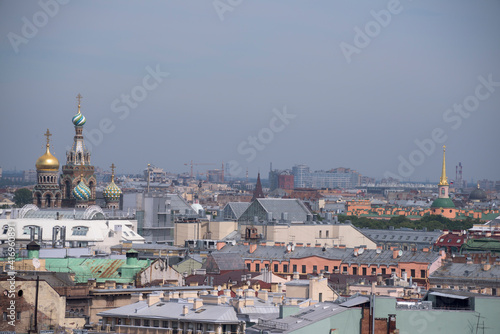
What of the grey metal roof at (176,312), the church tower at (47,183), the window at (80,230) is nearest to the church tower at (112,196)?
the church tower at (47,183)

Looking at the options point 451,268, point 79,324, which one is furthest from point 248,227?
point 79,324

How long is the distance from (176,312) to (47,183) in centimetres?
6109

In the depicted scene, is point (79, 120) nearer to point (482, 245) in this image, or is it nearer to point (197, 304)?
point (482, 245)

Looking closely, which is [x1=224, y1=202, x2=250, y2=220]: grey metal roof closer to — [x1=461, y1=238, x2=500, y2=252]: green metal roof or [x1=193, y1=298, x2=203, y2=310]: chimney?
[x1=461, y1=238, x2=500, y2=252]: green metal roof

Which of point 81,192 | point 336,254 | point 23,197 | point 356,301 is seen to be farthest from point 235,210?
point 23,197

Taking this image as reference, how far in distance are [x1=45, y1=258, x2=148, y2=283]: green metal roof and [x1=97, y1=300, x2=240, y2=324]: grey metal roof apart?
27.7 ft

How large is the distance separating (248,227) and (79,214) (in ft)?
30.5

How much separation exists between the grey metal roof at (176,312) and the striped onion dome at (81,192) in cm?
5380

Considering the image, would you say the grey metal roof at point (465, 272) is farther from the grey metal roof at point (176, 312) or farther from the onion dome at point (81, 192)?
the onion dome at point (81, 192)

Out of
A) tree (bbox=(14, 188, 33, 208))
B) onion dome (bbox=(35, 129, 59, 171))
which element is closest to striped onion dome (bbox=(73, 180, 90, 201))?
onion dome (bbox=(35, 129, 59, 171))

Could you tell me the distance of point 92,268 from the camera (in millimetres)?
42625

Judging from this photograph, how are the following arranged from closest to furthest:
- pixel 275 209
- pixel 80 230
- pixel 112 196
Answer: pixel 80 230 → pixel 275 209 → pixel 112 196

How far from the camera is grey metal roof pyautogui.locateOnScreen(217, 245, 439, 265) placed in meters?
53.0

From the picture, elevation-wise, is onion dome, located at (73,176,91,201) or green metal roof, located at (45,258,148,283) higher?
onion dome, located at (73,176,91,201)
